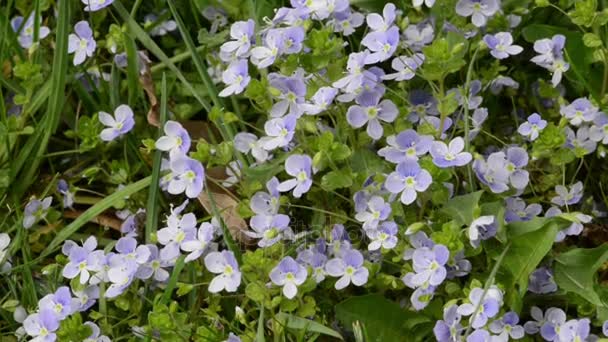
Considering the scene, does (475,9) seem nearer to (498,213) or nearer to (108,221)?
(498,213)

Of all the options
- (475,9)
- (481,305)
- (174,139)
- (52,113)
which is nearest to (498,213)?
(481,305)

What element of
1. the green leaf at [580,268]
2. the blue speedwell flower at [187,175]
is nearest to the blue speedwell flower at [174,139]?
the blue speedwell flower at [187,175]

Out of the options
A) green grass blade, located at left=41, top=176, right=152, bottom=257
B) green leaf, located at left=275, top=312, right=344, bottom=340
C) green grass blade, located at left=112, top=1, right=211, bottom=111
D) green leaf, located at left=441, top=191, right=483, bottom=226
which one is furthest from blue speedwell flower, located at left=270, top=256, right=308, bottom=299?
green grass blade, located at left=112, top=1, right=211, bottom=111

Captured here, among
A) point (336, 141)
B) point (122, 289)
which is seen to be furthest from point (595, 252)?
point (122, 289)

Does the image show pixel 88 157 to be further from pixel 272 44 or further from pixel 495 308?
pixel 495 308

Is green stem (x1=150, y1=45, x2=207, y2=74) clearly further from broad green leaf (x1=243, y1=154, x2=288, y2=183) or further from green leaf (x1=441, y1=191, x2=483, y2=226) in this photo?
green leaf (x1=441, y1=191, x2=483, y2=226)
